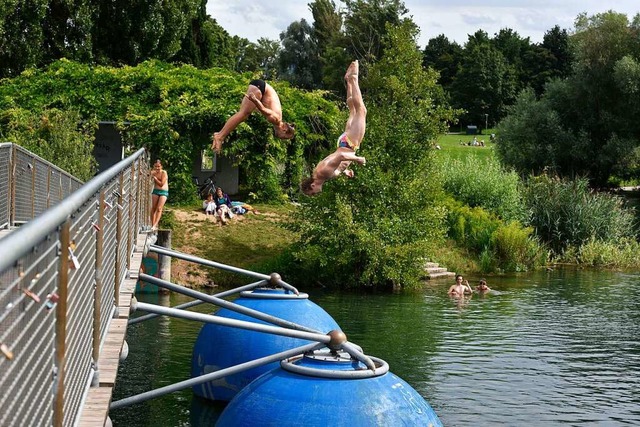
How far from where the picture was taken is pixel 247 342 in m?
16.9

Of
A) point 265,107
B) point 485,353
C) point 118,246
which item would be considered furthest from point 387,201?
point 118,246

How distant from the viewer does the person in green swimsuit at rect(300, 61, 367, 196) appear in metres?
12.7

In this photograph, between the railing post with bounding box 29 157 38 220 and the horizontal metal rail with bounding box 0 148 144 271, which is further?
the railing post with bounding box 29 157 38 220

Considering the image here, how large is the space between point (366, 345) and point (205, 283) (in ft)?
43.7

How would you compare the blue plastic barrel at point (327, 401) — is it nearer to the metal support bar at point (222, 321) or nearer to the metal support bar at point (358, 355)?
the metal support bar at point (358, 355)

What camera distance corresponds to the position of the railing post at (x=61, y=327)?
505 centimetres

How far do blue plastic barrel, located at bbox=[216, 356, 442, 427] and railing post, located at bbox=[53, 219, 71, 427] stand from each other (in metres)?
5.84

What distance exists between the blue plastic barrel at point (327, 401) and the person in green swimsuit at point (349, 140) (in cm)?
302

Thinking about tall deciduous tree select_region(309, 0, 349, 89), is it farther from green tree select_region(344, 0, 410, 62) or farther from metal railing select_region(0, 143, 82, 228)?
metal railing select_region(0, 143, 82, 228)

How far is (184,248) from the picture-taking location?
1545 inches

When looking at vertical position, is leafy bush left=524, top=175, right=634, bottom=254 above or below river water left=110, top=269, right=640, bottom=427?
above

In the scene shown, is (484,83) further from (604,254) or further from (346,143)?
(346,143)

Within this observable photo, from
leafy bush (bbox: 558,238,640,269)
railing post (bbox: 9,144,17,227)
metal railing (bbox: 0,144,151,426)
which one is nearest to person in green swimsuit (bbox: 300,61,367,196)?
railing post (bbox: 9,144,17,227)

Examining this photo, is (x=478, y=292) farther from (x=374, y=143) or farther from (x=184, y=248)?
(x=184, y=248)
